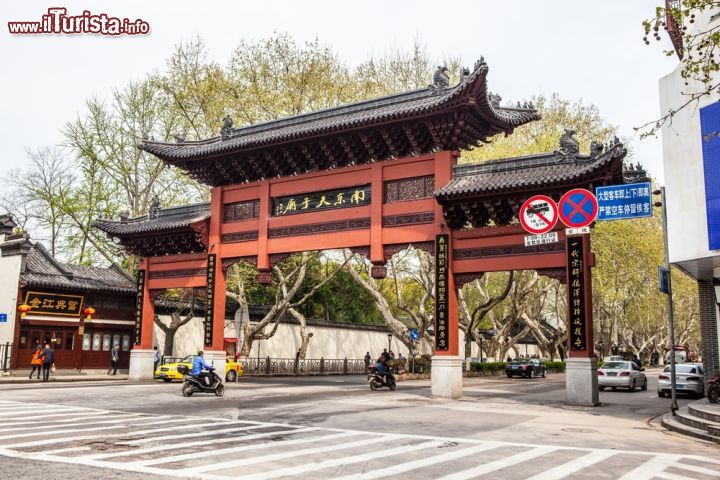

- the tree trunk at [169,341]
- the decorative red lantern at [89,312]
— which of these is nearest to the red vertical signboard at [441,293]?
the decorative red lantern at [89,312]

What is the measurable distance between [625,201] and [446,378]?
7605 mm

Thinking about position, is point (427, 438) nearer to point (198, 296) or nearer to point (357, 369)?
point (198, 296)

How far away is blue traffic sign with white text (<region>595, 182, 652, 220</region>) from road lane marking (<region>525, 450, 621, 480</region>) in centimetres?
727

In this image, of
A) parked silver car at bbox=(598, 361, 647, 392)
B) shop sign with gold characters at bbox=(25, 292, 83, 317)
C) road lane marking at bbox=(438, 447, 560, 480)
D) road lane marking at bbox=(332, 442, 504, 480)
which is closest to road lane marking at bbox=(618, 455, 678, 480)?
road lane marking at bbox=(438, 447, 560, 480)

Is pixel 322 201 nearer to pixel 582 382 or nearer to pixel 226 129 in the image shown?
pixel 226 129

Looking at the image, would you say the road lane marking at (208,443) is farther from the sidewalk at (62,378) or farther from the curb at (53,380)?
the sidewalk at (62,378)

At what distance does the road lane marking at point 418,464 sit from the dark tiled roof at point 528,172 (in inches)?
387

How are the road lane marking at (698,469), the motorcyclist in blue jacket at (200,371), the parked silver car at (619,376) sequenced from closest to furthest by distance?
the road lane marking at (698,469) < the motorcyclist in blue jacket at (200,371) < the parked silver car at (619,376)

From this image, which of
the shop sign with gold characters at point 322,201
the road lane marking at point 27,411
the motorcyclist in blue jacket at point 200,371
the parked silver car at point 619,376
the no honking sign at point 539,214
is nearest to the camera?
the road lane marking at point 27,411

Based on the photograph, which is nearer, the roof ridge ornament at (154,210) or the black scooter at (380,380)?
the black scooter at (380,380)

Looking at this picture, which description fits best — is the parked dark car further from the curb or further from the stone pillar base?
the curb

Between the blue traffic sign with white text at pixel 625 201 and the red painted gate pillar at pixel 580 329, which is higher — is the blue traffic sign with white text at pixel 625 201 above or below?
above

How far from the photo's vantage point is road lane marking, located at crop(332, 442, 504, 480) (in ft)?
23.6

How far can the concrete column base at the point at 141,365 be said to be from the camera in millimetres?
26766
